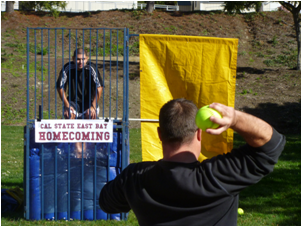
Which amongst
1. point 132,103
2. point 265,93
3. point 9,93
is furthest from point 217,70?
point 9,93

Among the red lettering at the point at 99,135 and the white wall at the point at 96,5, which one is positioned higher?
the white wall at the point at 96,5

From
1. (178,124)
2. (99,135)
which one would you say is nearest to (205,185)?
→ (178,124)

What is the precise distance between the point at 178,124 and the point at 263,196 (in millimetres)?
4833

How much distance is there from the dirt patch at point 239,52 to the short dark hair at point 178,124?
1117 centimetres

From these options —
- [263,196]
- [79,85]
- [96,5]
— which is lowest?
[263,196]

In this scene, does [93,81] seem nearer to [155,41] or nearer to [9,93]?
[155,41]

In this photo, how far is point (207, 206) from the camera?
62.7 inches

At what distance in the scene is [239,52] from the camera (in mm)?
19328

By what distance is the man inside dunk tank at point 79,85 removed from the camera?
5082mm

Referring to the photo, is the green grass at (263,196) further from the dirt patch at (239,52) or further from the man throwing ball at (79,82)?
the dirt patch at (239,52)

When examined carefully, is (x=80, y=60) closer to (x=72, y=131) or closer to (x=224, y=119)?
(x=72, y=131)

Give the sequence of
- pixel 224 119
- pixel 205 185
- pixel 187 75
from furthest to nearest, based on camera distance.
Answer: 1. pixel 187 75
2. pixel 205 185
3. pixel 224 119

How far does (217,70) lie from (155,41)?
948 mm

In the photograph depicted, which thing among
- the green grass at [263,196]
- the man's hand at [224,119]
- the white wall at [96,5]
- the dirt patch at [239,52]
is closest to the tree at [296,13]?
the dirt patch at [239,52]
